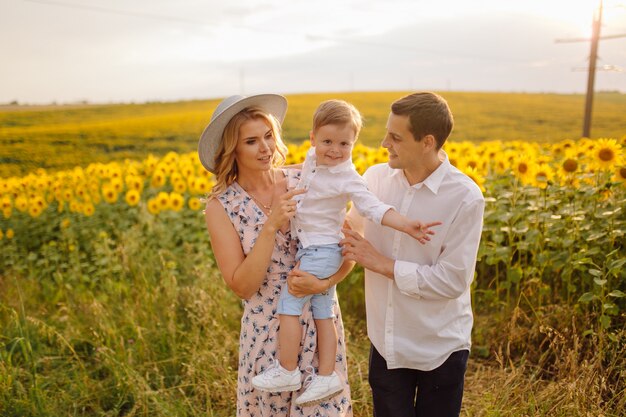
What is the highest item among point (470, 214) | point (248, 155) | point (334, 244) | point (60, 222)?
point (248, 155)

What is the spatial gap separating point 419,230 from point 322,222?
43 cm

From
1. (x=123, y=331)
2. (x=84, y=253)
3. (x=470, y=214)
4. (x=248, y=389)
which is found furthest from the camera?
(x=84, y=253)

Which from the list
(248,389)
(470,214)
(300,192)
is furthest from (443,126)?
(248,389)

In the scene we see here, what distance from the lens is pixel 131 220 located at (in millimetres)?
6645

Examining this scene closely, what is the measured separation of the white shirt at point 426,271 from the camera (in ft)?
7.44

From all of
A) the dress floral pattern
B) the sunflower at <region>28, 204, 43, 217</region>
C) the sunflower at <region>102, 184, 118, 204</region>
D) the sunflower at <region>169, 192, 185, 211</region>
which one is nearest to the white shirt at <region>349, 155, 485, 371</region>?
the dress floral pattern

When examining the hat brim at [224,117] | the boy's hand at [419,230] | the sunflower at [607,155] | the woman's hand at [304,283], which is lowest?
the woman's hand at [304,283]

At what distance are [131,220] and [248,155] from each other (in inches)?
178

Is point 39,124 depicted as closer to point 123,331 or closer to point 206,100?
point 123,331

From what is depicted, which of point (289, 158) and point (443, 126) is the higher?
point (443, 126)

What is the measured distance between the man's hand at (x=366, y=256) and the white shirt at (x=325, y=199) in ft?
0.27

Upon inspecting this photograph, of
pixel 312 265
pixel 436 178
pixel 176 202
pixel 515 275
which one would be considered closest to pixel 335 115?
pixel 436 178

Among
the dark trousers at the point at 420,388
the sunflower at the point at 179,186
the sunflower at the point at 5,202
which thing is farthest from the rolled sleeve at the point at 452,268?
the sunflower at the point at 5,202

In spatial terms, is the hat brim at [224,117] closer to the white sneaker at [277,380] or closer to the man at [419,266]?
the man at [419,266]
